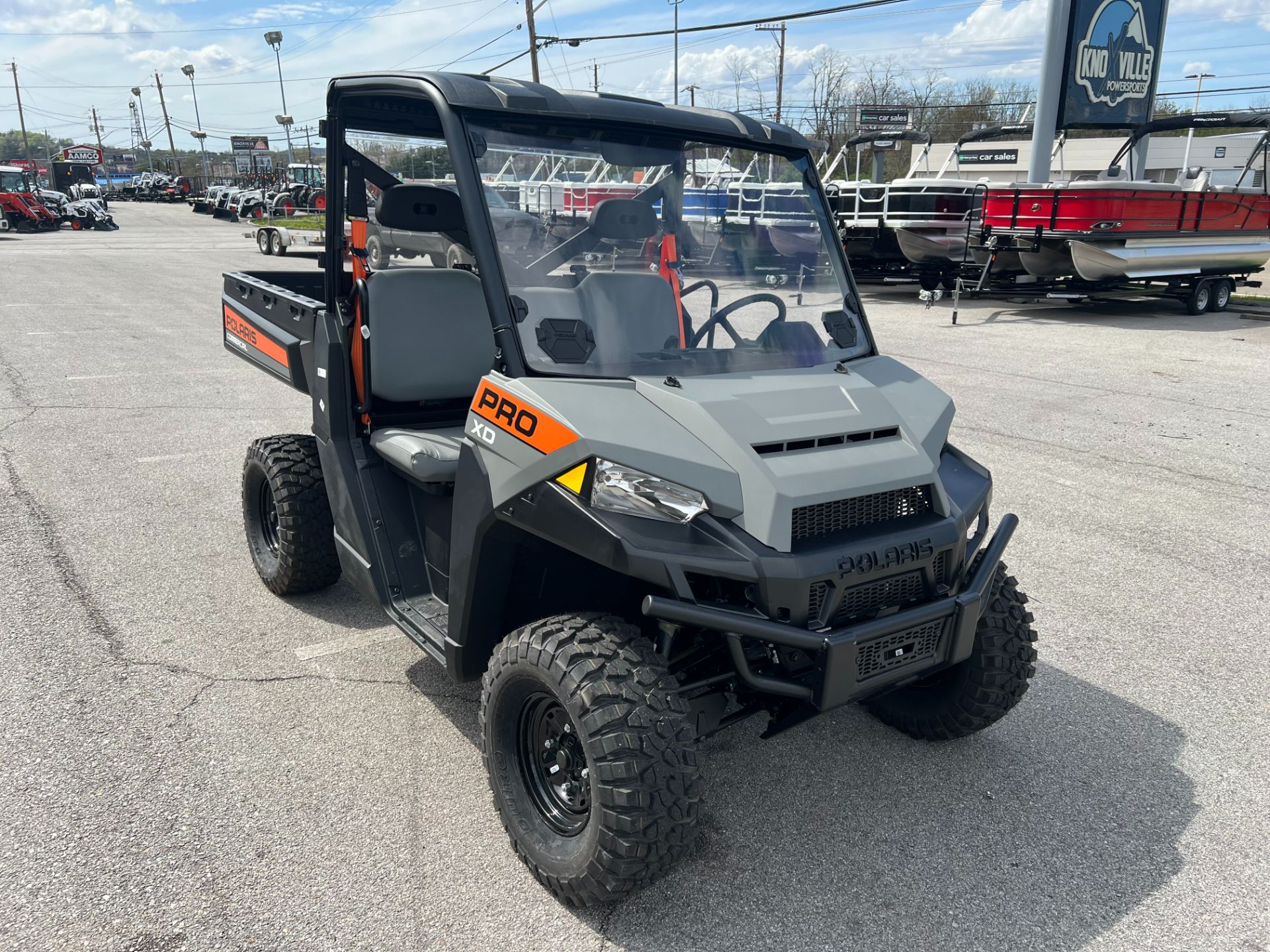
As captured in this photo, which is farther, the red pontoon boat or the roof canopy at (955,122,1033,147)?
the roof canopy at (955,122,1033,147)

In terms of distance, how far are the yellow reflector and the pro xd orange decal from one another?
69mm

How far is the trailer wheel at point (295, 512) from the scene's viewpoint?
403cm

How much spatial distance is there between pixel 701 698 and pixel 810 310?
1437 mm

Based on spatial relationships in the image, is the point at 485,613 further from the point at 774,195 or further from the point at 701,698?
the point at 774,195

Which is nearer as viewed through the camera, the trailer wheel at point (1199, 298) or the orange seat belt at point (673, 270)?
the orange seat belt at point (673, 270)

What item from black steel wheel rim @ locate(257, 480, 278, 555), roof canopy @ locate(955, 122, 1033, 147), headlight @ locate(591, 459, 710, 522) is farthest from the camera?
roof canopy @ locate(955, 122, 1033, 147)

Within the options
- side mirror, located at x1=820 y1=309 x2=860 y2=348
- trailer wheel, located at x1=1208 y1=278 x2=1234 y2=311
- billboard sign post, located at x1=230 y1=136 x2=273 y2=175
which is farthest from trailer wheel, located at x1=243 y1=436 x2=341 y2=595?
billboard sign post, located at x1=230 y1=136 x2=273 y2=175

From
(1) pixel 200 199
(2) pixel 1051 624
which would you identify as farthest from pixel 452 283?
(1) pixel 200 199

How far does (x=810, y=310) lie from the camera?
3311 millimetres

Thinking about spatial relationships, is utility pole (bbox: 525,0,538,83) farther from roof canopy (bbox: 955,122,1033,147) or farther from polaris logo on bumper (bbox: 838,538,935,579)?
polaris logo on bumper (bbox: 838,538,935,579)

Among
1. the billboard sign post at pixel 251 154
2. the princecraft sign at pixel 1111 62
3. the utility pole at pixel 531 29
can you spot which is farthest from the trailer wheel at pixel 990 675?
the billboard sign post at pixel 251 154

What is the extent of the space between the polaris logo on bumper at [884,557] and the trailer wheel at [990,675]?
0.52 m

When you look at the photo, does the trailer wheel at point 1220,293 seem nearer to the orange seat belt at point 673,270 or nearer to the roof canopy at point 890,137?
the roof canopy at point 890,137

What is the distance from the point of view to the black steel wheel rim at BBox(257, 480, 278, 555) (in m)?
4.41
